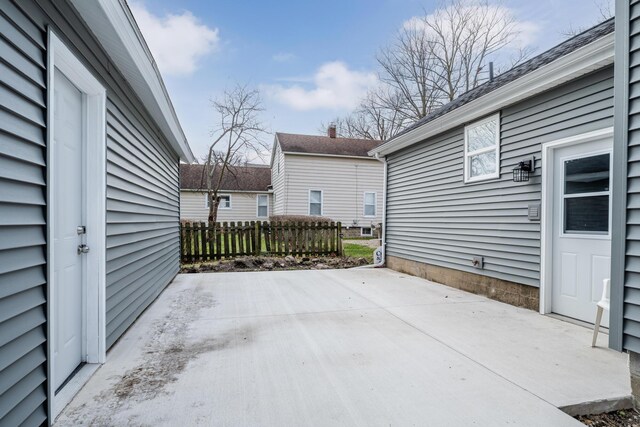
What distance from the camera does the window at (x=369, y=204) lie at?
15.4m

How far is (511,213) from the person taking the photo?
4.50 metres

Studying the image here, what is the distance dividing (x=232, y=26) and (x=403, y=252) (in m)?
7.60

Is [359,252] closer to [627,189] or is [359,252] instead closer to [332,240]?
[332,240]

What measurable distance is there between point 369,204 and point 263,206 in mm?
6582

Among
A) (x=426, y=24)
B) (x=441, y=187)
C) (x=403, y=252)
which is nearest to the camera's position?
(x=441, y=187)

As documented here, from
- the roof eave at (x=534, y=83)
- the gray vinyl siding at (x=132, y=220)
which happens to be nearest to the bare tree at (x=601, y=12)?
the roof eave at (x=534, y=83)

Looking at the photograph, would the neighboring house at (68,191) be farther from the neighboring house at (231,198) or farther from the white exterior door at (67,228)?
the neighboring house at (231,198)

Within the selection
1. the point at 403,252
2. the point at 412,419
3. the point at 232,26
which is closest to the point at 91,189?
the point at 412,419

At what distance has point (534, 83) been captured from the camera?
13.0 ft

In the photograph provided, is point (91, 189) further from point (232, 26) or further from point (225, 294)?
point (232, 26)

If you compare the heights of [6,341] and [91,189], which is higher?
[91,189]

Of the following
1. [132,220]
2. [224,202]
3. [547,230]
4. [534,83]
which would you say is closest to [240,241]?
[132,220]

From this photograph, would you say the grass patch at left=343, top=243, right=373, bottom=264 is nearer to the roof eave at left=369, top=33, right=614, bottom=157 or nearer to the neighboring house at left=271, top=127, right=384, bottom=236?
the neighboring house at left=271, top=127, right=384, bottom=236

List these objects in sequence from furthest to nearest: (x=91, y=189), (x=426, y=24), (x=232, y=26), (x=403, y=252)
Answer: (x=426, y=24) → (x=232, y=26) → (x=403, y=252) → (x=91, y=189)
